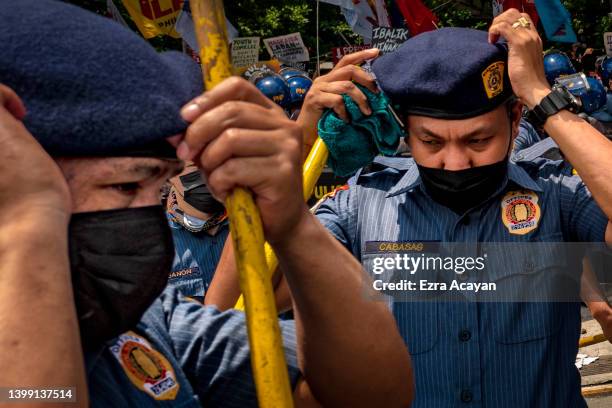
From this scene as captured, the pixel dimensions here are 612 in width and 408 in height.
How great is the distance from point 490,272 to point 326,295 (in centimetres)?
125

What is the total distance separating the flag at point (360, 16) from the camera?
630 inches

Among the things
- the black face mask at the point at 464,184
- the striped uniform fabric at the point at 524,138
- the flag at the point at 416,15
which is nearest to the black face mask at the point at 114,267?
the black face mask at the point at 464,184

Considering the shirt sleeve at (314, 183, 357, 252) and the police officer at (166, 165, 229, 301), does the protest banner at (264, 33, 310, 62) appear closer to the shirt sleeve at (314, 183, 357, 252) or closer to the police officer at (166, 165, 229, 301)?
the police officer at (166, 165, 229, 301)

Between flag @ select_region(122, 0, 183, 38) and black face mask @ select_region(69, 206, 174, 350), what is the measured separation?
13920mm

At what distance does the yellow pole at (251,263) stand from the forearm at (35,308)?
0.29 metres

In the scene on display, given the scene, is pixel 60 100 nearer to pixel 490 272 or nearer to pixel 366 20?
pixel 490 272

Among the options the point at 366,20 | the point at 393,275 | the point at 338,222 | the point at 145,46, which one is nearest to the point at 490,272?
the point at 393,275

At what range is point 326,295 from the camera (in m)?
1.58

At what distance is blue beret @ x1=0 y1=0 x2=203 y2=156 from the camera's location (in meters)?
1.36

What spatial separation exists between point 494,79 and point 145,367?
1711 millimetres

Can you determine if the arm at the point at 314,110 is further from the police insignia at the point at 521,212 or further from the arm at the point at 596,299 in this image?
the arm at the point at 596,299

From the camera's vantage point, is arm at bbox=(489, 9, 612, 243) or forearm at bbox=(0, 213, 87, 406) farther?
arm at bbox=(489, 9, 612, 243)

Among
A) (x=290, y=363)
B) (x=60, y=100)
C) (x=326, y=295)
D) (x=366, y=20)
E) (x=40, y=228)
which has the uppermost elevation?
(x=60, y=100)

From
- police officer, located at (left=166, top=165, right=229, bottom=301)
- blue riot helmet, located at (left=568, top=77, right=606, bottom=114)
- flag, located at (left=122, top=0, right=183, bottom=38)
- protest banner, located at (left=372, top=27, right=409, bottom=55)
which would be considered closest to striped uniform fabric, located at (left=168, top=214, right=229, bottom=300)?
police officer, located at (left=166, top=165, right=229, bottom=301)
